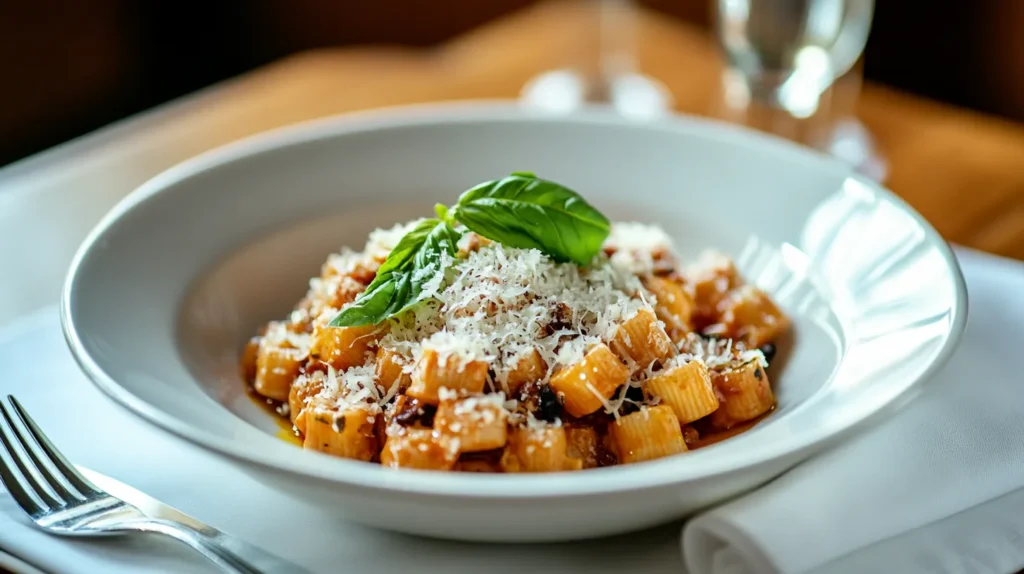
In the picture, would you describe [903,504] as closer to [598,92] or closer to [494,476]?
[494,476]

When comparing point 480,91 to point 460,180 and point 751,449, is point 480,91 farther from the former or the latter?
point 751,449

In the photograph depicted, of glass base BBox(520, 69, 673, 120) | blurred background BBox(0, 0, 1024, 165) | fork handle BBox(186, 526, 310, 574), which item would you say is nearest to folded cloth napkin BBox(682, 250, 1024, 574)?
fork handle BBox(186, 526, 310, 574)

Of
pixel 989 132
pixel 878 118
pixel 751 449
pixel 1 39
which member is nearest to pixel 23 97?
pixel 1 39

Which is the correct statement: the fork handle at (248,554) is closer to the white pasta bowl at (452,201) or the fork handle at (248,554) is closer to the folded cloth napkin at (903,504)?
the white pasta bowl at (452,201)

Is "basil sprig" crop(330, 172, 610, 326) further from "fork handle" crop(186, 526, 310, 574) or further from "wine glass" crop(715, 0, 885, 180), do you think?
"wine glass" crop(715, 0, 885, 180)

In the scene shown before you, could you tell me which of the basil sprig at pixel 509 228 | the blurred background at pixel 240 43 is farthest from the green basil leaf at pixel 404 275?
the blurred background at pixel 240 43

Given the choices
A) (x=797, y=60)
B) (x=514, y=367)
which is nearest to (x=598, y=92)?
(x=797, y=60)
